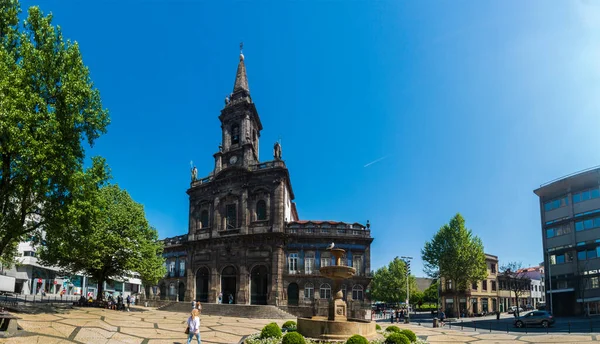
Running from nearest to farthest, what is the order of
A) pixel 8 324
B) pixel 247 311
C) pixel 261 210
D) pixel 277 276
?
pixel 8 324 < pixel 247 311 < pixel 277 276 < pixel 261 210

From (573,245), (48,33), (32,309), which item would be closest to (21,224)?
(32,309)

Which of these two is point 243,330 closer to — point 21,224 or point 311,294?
point 21,224

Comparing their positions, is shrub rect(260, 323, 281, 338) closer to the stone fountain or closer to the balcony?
the stone fountain

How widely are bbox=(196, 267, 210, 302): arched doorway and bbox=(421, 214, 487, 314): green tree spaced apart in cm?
2927

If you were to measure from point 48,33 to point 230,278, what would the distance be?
30924 millimetres

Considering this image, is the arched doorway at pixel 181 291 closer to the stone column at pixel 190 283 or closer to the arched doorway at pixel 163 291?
the stone column at pixel 190 283

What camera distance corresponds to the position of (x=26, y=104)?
61.4 ft

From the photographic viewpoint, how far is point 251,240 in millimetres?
43281

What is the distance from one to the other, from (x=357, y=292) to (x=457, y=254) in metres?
16.2

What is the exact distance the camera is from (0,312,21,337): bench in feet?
53.3

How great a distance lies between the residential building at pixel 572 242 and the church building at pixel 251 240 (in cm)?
2578

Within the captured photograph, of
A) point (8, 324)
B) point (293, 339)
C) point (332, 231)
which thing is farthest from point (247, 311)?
point (293, 339)

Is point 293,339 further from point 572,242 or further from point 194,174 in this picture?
point 572,242

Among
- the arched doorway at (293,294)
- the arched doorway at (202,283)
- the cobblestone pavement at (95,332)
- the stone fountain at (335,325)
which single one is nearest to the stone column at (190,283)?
the arched doorway at (202,283)
